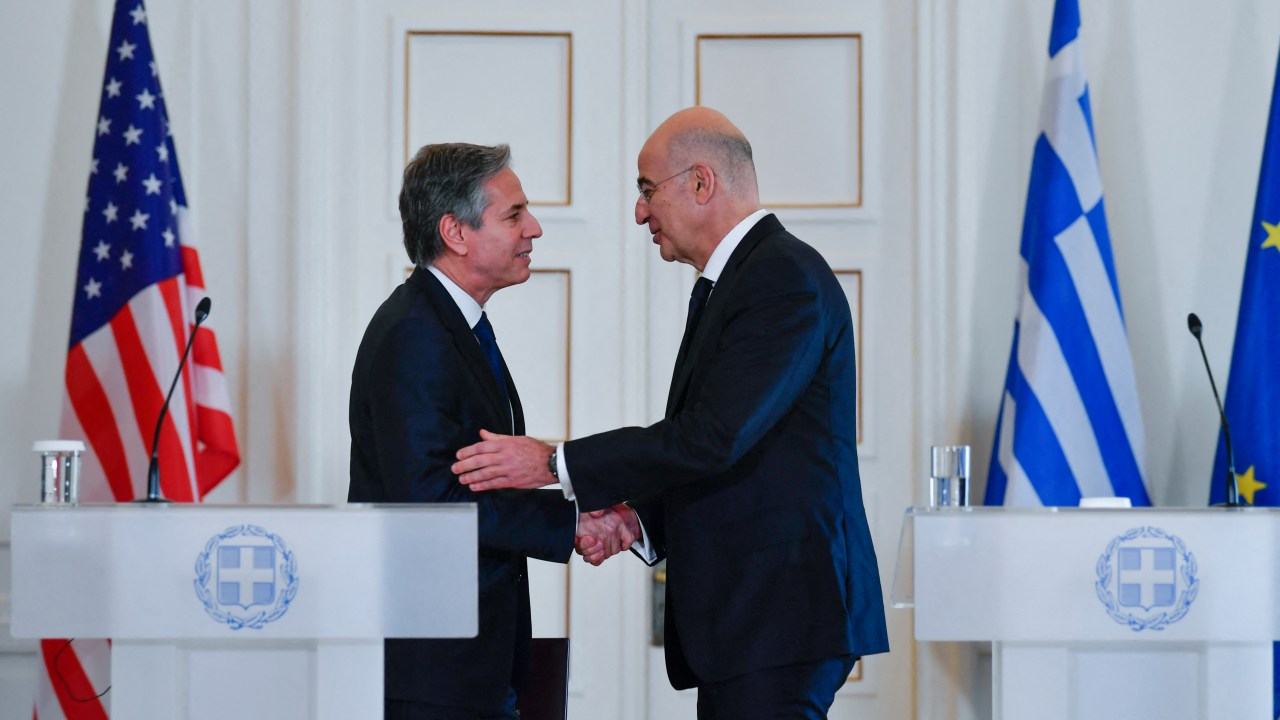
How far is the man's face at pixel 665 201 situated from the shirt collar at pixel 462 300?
0.43 metres

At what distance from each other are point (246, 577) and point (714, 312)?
1113mm

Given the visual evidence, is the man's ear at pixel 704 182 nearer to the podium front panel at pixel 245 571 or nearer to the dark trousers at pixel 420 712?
the podium front panel at pixel 245 571

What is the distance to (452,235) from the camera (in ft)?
9.76

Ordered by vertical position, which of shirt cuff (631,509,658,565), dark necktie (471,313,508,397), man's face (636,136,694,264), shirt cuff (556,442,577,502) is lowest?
shirt cuff (631,509,658,565)

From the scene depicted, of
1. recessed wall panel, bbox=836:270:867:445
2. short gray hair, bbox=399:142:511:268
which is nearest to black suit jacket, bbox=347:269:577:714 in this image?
short gray hair, bbox=399:142:511:268

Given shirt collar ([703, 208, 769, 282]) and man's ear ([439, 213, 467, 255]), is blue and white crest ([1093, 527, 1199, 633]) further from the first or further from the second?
man's ear ([439, 213, 467, 255])

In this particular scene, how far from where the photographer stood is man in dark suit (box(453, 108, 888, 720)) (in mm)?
2682

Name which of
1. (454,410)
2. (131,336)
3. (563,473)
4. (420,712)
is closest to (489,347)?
(454,410)

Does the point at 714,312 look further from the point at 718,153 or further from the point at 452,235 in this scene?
the point at 452,235

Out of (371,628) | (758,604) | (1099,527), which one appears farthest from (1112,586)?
(371,628)

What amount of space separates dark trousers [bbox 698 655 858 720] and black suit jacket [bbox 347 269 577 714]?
45 centimetres

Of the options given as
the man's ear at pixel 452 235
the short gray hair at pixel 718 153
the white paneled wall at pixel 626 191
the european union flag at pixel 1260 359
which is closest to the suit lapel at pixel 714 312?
the short gray hair at pixel 718 153

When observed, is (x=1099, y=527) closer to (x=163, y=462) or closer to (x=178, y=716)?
(x=178, y=716)

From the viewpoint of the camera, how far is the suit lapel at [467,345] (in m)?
2.79
